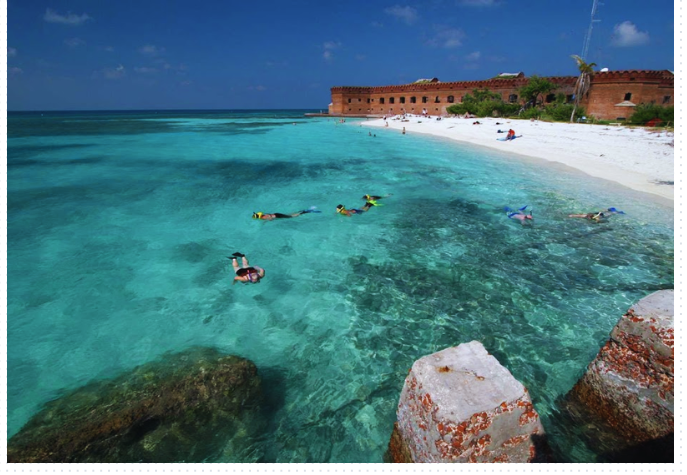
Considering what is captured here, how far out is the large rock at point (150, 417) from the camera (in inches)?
148

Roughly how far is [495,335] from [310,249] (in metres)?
5.17

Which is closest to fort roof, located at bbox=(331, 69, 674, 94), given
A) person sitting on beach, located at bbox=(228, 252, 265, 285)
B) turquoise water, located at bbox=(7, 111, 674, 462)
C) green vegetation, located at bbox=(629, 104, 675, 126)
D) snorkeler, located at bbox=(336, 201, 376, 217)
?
green vegetation, located at bbox=(629, 104, 675, 126)

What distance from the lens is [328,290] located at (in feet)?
24.1

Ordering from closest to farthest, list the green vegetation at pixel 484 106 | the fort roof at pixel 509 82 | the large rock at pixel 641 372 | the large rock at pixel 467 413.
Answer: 1. the large rock at pixel 467 413
2. the large rock at pixel 641 372
3. the fort roof at pixel 509 82
4. the green vegetation at pixel 484 106

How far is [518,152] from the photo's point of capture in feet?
78.9

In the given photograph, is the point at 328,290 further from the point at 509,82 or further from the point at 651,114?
the point at 509,82

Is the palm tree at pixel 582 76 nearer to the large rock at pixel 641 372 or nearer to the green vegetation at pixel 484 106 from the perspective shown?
the green vegetation at pixel 484 106

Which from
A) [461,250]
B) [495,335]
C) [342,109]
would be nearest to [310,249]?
[461,250]

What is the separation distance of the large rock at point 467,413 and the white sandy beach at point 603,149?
1459 centimetres

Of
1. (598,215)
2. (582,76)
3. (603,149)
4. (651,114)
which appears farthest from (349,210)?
(582,76)

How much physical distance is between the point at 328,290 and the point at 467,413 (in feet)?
16.1

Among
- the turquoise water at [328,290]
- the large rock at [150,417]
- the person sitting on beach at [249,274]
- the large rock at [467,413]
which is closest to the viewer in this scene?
the large rock at [467,413]

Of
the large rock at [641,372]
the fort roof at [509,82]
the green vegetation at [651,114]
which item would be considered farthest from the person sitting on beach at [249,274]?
the fort roof at [509,82]

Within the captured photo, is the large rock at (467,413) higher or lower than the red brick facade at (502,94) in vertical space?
lower
